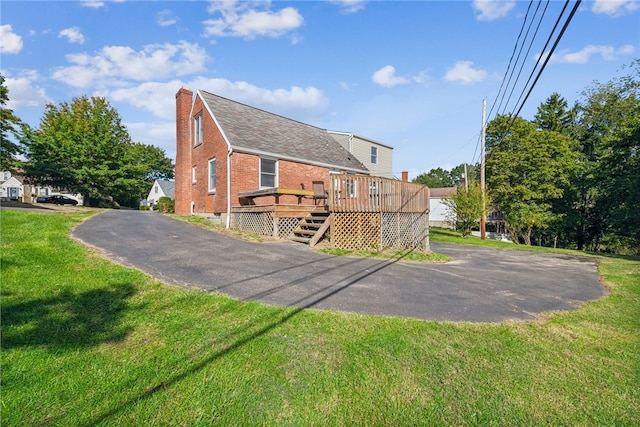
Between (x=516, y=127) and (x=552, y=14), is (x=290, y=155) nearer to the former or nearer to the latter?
(x=552, y=14)

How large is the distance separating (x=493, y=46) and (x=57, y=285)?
11.8 m

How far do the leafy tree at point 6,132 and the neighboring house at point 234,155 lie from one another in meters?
12.0

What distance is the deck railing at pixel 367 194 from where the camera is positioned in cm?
1035

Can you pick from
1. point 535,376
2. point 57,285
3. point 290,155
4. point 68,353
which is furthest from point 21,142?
point 535,376

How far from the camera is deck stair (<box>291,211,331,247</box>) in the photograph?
1020 cm

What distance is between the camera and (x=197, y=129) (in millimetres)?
16438

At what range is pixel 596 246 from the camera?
28.4 m

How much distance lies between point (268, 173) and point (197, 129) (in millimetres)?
5379

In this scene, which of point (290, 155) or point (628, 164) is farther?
point (628, 164)

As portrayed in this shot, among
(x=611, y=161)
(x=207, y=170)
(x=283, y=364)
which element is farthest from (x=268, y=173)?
(x=611, y=161)

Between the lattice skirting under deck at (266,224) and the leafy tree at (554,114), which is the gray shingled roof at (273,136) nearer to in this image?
the lattice skirting under deck at (266,224)

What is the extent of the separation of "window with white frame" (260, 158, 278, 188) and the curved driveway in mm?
5145

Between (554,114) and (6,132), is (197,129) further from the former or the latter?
(554,114)

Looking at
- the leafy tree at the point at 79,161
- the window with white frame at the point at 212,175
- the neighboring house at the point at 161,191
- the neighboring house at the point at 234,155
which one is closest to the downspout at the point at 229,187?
the neighboring house at the point at 234,155
